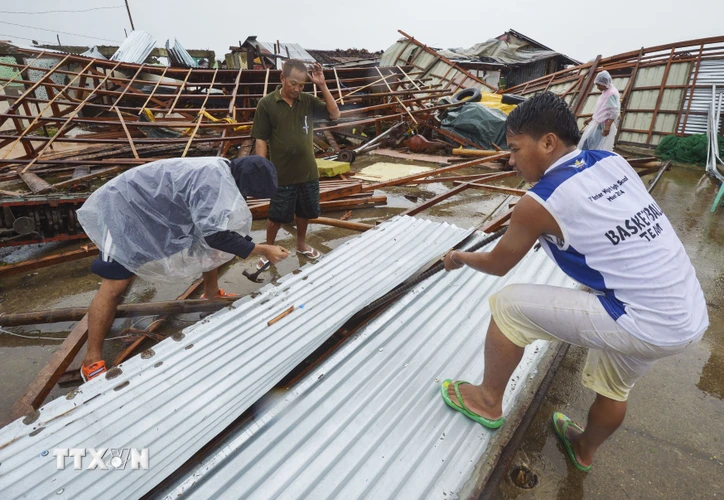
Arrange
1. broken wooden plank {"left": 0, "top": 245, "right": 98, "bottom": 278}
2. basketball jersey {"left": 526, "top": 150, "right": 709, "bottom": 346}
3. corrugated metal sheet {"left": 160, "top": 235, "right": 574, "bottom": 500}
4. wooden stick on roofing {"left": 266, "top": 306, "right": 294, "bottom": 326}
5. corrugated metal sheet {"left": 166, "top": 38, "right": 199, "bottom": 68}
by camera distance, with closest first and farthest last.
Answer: basketball jersey {"left": 526, "top": 150, "right": 709, "bottom": 346} → corrugated metal sheet {"left": 160, "top": 235, "right": 574, "bottom": 500} → wooden stick on roofing {"left": 266, "top": 306, "right": 294, "bottom": 326} → broken wooden plank {"left": 0, "top": 245, "right": 98, "bottom": 278} → corrugated metal sheet {"left": 166, "top": 38, "right": 199, "bottom": 68}

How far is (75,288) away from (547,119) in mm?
4269

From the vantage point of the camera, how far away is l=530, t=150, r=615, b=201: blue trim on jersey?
1275 millimetres

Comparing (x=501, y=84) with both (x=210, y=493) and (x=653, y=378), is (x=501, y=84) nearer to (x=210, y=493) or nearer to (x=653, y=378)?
(x=653, y=378)

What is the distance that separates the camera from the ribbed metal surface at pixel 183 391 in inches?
52.6

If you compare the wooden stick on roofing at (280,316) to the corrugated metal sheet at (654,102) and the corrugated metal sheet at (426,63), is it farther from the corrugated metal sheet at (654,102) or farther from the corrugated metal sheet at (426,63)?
the corrugated metal sheet at (426,63)

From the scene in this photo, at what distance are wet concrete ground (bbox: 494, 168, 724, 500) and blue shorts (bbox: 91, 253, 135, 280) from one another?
250cm

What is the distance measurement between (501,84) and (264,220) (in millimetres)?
18048

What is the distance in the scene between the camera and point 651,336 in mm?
1263

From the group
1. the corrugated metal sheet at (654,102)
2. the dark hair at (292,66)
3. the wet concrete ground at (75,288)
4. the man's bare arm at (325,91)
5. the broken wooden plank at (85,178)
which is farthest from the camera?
the corrugated metal sheet at (654,102)

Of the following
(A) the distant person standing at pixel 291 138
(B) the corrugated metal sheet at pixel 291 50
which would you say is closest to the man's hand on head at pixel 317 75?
(A) the distant person standing at pixel 291 138

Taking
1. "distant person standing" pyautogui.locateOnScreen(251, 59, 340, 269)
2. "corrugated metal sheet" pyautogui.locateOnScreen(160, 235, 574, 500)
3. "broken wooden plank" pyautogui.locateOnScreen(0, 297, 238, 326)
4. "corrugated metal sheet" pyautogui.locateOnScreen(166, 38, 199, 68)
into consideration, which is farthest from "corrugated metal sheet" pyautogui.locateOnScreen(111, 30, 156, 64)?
"corrugated metal sheet" pyautogui.locateOnScreen(160, 235, 574, 500)

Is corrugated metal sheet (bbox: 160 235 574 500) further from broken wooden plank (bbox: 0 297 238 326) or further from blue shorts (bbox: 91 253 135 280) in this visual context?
blue shorts (bbox: 91 253 135 280)

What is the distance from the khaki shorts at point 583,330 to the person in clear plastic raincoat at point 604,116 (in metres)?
4.82

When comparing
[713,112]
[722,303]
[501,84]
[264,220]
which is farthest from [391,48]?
[722,303]
